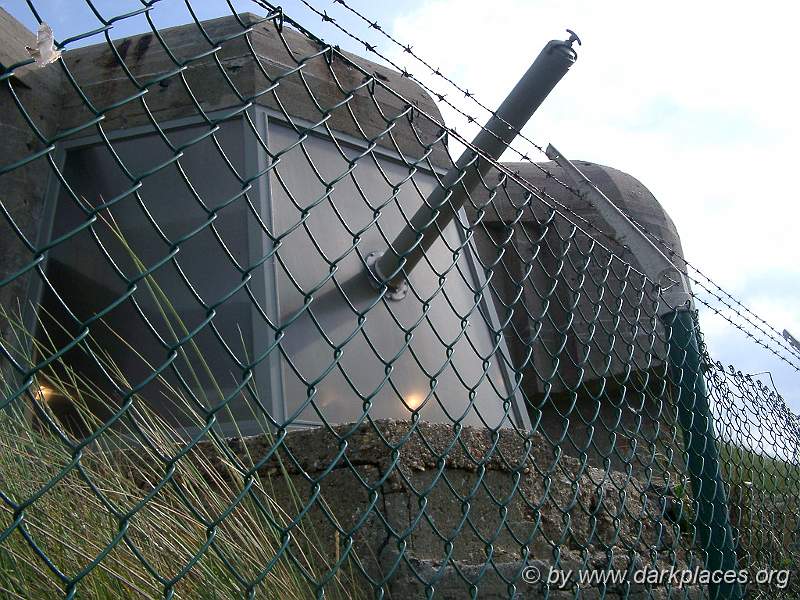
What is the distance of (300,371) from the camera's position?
4832 mm

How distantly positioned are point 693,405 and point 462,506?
1251 millimetres

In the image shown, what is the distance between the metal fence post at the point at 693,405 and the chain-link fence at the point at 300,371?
0.04 ft

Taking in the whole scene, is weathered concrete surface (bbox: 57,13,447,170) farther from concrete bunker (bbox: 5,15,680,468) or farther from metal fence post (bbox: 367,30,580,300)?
metal fence post (bbox: 367,30,580,300)

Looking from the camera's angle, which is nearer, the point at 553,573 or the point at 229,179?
the point at 553,573

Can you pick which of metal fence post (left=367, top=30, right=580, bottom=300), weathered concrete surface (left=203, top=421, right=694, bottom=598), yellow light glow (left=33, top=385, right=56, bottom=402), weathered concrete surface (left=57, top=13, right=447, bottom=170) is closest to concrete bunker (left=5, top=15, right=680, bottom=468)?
weathered concrete surface (left=57, top=13, right=447, bottom=170)

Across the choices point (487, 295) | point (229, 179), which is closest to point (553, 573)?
point (229, 179)

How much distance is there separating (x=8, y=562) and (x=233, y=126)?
13.6 ft

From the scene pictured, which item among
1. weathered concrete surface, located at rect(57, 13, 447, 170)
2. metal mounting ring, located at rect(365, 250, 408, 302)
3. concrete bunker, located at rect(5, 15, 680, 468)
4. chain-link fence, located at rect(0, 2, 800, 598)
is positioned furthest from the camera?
weathered concrete surface, located at rect(57, 13, 447, 170)

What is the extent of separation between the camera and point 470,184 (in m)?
4.43

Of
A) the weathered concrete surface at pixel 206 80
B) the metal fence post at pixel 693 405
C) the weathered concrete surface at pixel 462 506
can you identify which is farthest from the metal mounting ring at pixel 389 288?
the weathered concrete surface at pixel 462 506

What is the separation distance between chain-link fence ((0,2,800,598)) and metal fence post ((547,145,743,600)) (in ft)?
0.04

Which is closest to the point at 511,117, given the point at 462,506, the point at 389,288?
the point at 389,288

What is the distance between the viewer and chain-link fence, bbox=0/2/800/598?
5.68 ft

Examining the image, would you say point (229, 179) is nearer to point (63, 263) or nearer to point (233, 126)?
point (233, 126)
